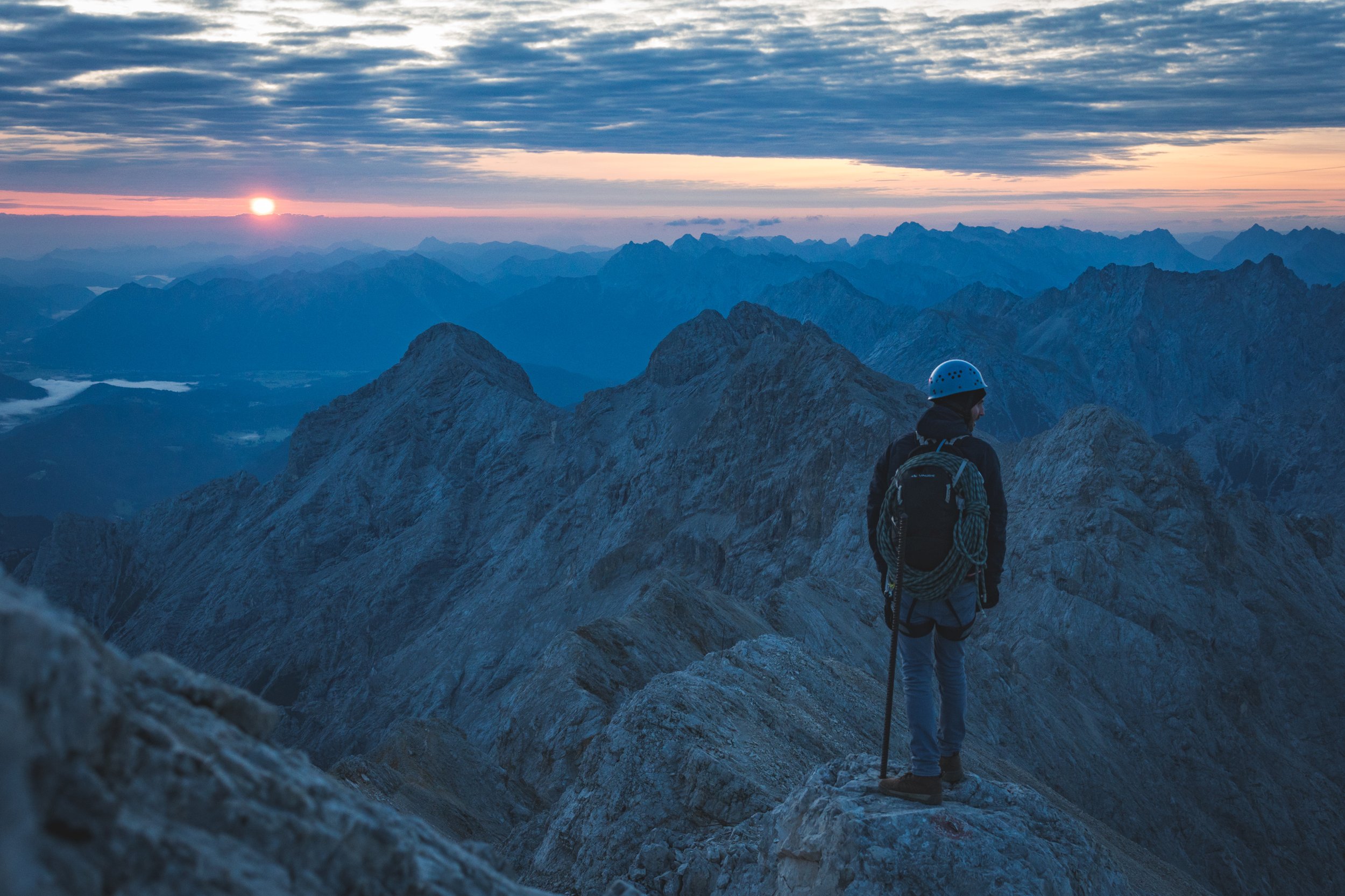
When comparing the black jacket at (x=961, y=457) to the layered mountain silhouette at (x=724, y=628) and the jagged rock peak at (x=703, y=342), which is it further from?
the jagged rock peak at (x=703, y=342)

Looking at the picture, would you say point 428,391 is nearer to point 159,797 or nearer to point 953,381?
point 953,381

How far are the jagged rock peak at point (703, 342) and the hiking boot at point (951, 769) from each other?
277 ft

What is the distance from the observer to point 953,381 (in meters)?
8.00

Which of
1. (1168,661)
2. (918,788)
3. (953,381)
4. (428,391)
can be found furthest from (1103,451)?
(428,391)

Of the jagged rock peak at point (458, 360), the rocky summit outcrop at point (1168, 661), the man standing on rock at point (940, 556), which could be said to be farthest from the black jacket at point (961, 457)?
the jagged rock peak at point (458, 360)

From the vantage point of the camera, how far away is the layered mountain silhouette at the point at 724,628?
1080 cm

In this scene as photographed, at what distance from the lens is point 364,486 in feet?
318

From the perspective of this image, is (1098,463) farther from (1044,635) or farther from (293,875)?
(293,875)

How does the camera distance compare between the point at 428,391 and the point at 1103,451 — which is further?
the point at 428,391

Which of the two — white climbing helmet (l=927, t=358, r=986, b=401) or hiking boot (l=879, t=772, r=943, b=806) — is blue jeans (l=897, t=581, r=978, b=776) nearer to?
hiking boot (l=879, t=772, r=943, b=806)

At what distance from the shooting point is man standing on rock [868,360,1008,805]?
751cm

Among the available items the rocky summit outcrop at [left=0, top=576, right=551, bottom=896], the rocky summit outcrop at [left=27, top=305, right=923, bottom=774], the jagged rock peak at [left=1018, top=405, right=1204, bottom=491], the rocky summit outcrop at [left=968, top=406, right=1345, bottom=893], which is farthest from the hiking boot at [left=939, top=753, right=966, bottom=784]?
the jagged rock peak at [left=1018, top=405, right=1204, bottom=491]

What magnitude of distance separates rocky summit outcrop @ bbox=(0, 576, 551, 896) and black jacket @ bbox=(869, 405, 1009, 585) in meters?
4.66

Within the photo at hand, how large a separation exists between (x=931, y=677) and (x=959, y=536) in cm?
132
